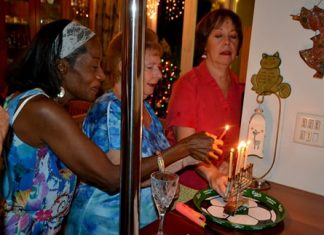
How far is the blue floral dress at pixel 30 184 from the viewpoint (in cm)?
118

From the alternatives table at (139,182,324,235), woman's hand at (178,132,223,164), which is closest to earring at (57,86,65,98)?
woman's hand at (178,132,223,164)

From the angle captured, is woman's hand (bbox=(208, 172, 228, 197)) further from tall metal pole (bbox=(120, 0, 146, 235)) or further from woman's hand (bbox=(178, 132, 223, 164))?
tall metal pole (bbox=(120, 0, 146, 235))

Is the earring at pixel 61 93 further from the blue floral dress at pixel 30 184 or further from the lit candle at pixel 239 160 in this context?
the lit candle at pixel 239 160

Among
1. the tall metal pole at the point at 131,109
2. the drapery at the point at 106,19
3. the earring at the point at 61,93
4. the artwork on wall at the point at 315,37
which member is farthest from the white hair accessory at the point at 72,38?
the drapery at the point at 106,19

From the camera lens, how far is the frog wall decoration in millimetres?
1434

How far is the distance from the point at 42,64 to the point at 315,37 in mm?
1056

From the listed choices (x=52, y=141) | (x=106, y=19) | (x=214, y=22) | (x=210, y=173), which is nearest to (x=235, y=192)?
(x=210, y=173)

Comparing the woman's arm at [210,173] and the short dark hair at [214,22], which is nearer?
the woman's arm at [210,173]

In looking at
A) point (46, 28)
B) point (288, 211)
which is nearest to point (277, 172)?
point (288, 211)

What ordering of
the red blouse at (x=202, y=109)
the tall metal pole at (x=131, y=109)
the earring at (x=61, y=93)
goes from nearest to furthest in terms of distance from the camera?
the tall metal pole at (x=131, y=109)
the earring at (x=61, y=93)
the red blouse at (x=202, y=109)

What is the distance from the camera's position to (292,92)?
141 cm

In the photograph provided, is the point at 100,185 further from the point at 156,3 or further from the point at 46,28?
the point at 156,3

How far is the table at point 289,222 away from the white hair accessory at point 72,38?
710 millimetres

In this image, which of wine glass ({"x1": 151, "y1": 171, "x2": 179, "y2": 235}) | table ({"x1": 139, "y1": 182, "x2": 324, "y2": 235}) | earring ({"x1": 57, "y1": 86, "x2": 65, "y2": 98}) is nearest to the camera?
wine glass ({"x1": 151, "y1": 171, "x2": 179, "y2": 235})
